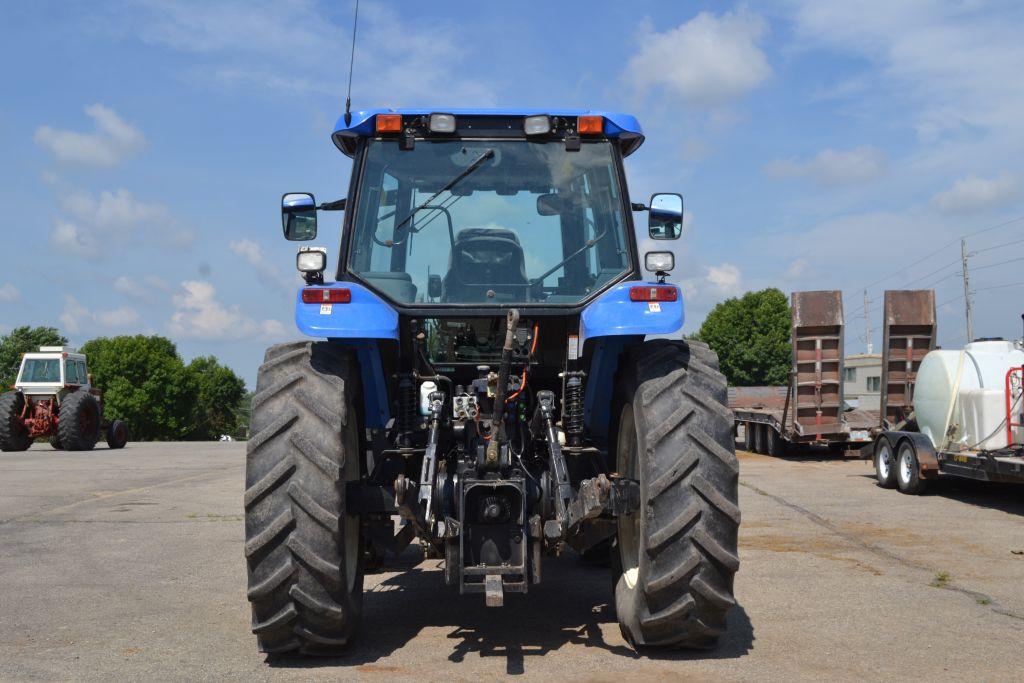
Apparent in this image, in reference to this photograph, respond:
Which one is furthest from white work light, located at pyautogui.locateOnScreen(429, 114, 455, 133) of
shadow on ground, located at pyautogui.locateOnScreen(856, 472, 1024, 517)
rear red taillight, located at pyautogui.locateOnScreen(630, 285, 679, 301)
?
shadow on ground, located at pyautogui.locateOnScreen(856, 472, 1024, 517)

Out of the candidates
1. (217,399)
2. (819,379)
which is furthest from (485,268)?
(217,399)

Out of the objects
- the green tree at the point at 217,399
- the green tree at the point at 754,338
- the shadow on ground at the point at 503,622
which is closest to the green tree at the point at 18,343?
the green tree at the point at 217,399

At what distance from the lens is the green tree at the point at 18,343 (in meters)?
89.2

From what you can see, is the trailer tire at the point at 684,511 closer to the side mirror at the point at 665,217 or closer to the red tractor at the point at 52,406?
the side mirror at the point at 665,217

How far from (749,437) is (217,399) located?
78.5 metres

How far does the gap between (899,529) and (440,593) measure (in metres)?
6.08

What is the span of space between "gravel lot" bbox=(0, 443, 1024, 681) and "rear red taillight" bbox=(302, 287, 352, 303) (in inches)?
71.2

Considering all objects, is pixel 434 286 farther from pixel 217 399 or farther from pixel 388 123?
pixel 217 399

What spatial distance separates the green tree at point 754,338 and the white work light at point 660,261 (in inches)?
2334

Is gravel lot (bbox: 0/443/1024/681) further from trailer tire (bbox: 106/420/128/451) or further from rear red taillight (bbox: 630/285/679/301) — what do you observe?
trailer tire (bbox: 106/420/128/451)

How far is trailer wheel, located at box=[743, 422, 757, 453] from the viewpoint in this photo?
25894 millimetres

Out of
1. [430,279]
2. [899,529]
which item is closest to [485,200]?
[430,279]

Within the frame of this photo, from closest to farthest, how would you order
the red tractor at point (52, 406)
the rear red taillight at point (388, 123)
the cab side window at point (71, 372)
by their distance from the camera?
the rear red taillight at point (388, 123) < the red tractor at point (52, 406) < the cab side window at point (71, 372)

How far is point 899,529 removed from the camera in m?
10.7
